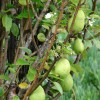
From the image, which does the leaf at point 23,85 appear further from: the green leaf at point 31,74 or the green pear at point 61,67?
the green pear at point 61,67

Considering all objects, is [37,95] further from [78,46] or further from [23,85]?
[78,46]

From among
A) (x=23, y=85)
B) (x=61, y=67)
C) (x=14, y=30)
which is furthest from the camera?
(x=14, y=30)

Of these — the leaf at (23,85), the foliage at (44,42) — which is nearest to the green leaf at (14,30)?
the foliage at (44,42)

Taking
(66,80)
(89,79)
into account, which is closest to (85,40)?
(66,80)

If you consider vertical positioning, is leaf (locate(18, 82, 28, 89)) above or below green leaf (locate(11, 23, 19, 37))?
below

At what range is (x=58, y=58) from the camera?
1.21m

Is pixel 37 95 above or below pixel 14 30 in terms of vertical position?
below

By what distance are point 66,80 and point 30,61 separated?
0.49ft

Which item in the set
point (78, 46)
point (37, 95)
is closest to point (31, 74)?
point (37, 95)

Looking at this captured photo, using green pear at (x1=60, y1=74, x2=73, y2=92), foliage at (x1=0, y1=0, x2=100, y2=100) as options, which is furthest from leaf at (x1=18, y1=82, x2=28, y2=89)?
green pear at (x1=60, y1=74, x2=73, y2=92)

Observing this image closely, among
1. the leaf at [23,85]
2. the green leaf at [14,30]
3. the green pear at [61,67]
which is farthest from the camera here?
the green leaf at [14,30]

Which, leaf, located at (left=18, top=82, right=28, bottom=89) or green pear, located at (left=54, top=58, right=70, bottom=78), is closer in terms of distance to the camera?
green pear, located at (left=54, top=58, right=70, bottom=78)

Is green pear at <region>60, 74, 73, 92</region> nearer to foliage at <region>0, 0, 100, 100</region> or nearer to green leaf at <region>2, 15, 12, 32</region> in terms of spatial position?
foliage at <region>0, 0, 100, 100</region>

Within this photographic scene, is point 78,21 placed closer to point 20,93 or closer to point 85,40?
point 85,40
